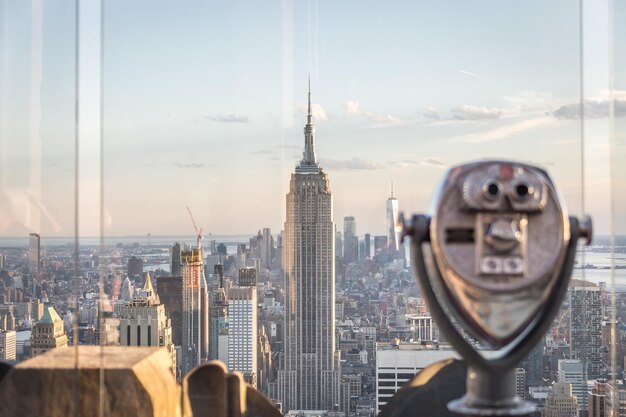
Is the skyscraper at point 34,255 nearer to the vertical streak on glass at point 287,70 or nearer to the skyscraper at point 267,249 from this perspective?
the skyscraper at point 267,249

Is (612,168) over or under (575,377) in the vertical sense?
over

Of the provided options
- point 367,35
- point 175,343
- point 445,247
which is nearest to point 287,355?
point 175,343

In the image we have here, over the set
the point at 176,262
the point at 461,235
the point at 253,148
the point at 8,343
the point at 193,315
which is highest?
the point at 253,148

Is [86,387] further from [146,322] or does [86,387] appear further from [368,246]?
[368,246]

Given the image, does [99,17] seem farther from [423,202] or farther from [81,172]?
[423,202]

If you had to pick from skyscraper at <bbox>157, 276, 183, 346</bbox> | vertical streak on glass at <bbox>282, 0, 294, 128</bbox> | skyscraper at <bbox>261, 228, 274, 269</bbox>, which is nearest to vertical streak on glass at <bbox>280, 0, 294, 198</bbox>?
vertical streak on glass at <bbox>282, 0, 294, 128</bbox>

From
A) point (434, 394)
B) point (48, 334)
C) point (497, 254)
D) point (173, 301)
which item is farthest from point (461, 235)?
point (48, 334)
